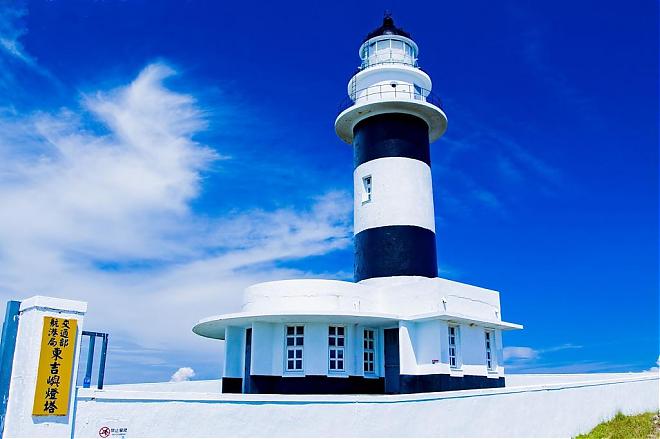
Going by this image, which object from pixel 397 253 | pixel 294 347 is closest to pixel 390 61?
pixel 397 253

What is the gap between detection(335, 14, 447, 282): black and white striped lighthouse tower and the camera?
1583 centimetres

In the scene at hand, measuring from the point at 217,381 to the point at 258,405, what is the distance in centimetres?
787

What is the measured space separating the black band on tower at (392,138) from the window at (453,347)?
5.08m

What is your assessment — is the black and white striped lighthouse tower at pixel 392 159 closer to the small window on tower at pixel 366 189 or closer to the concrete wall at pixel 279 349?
the small window on tower at pixel 366 189

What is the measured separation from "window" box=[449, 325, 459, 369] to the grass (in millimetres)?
3222

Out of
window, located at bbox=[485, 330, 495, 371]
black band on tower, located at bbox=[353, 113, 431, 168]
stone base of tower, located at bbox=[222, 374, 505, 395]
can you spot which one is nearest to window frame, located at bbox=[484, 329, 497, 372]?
window, located at bbox=[485, 330, 495, 371]

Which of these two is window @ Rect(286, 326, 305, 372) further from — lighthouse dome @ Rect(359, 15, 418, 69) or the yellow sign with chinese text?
lighthouse dome @ Rect(359, 15, 418, 69)

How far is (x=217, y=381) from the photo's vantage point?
17.1m

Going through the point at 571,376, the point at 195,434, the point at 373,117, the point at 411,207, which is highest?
the point at 373,117

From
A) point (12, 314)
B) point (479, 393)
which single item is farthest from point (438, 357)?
point (12, 314)

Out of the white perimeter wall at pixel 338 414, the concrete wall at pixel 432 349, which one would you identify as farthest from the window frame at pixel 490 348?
the white perimeter wall at pixel 338 414

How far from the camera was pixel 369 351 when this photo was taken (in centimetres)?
1438

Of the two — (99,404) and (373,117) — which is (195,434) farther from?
(373,117)

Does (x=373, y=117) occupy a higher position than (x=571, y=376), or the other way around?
(x=373, y=117)
